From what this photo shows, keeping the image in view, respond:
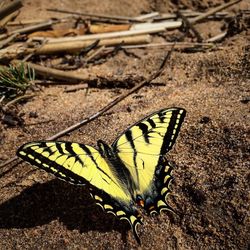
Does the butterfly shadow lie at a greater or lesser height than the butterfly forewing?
lesser

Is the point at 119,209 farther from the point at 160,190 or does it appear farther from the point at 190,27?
the point at 190,27

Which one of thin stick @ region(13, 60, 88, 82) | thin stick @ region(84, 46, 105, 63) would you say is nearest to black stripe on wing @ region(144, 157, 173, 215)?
thin stick @ region(13, 60, 88, 82)

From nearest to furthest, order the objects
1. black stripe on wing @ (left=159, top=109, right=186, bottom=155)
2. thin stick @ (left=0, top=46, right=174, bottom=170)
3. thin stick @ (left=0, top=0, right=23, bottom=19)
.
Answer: black stripe on wing @ (left=159, top=109, right=186, bottom=155) < thin stick @ (left=0, top=46, right=174, bottom=170) < thin stick @ (left=0, top=0, right=23, bottom=19)

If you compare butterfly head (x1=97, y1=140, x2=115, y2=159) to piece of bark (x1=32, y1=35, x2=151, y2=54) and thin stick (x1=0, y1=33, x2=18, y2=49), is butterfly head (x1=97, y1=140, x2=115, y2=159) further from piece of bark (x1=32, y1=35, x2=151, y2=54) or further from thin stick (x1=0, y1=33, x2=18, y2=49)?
thin stick (x1=0, y1=33, x2=18, y2=49)

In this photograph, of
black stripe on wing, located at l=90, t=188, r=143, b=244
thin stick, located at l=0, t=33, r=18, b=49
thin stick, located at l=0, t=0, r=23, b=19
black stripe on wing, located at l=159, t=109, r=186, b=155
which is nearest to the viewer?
black stripe on wing, located at l=90, t=188, r=143, b=244

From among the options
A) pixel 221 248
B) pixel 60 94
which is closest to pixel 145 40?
pixel 60 94

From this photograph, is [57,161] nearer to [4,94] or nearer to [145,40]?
[4,94]

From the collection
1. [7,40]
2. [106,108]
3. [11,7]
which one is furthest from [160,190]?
[7,40]
